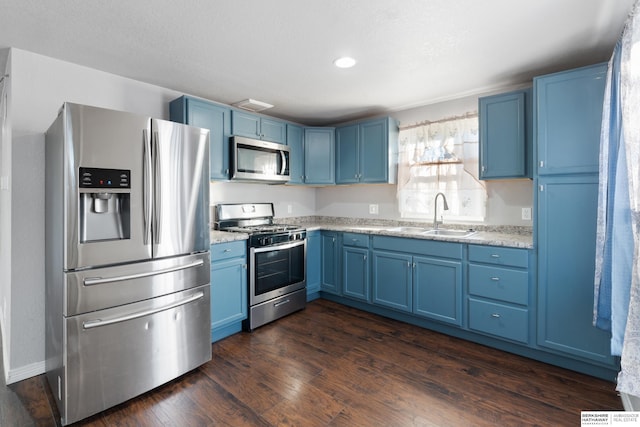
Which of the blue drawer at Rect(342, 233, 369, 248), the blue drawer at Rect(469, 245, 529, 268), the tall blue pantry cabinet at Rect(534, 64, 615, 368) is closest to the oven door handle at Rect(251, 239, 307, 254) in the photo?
the blue drawer at Rect(342, 233, 369, 248)

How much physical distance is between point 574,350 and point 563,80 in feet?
6.41

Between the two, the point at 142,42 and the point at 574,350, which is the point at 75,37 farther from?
the point at 574,350

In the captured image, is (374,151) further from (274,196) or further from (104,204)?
(104,204)

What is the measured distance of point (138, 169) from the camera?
1.95m

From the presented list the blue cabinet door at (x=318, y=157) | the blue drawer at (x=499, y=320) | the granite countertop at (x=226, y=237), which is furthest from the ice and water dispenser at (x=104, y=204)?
the blue drawer at (x=499, y=320)

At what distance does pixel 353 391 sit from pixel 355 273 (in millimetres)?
1564

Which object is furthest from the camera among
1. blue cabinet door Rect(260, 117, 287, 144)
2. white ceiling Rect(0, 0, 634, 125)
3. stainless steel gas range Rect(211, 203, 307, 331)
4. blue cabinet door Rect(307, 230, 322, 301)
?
blue cabinet door Rect(307, 230, 322, 301)

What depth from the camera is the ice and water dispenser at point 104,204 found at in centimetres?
178

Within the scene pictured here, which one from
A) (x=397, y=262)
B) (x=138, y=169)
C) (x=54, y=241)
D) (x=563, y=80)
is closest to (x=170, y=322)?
(x=54, y=241)

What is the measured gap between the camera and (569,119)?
2236 mm

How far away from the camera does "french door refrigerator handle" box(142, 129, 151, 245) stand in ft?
6.45

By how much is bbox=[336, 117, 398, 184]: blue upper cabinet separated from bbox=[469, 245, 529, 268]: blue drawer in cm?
132

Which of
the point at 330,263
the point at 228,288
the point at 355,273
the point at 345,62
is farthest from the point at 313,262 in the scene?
the point at 345,62

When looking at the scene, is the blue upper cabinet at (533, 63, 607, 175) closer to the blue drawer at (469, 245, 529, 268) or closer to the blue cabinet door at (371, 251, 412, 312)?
the blue drawer at (469, 245, 529, 268)
